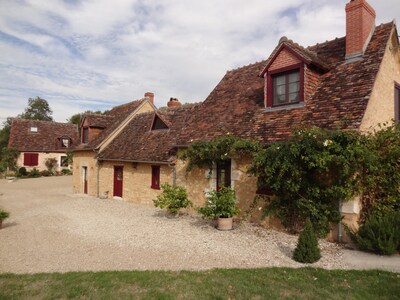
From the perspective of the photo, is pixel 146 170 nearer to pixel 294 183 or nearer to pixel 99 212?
pixel 99 212

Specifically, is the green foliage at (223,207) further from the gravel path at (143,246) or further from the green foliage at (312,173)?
the green foliage at (312,173)

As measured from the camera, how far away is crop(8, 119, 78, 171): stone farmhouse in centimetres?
3416

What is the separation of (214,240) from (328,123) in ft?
15.7

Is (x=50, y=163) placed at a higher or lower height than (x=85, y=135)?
lower

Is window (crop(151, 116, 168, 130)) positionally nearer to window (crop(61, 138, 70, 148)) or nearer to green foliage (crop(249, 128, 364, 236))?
green foliage (crop(249, 128, 364, 236))

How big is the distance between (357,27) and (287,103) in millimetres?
3510

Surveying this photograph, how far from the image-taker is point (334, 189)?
7.61 m

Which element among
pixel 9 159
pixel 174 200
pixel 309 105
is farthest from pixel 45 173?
pixel 309 105

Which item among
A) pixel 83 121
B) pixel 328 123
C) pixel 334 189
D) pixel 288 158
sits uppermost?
pixel 83 121

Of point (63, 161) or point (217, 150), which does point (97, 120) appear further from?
point (63, 161)

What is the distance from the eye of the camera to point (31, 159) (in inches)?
1348

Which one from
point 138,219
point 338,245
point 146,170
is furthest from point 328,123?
point 146,170

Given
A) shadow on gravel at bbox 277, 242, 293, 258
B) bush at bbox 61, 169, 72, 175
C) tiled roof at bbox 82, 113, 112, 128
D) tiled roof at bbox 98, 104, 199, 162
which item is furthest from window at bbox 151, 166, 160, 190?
bush at bbox 61, 169, 72, 175

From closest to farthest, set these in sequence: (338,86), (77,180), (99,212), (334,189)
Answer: (334,189)
(338,86)
(99,212)
(77,180)
